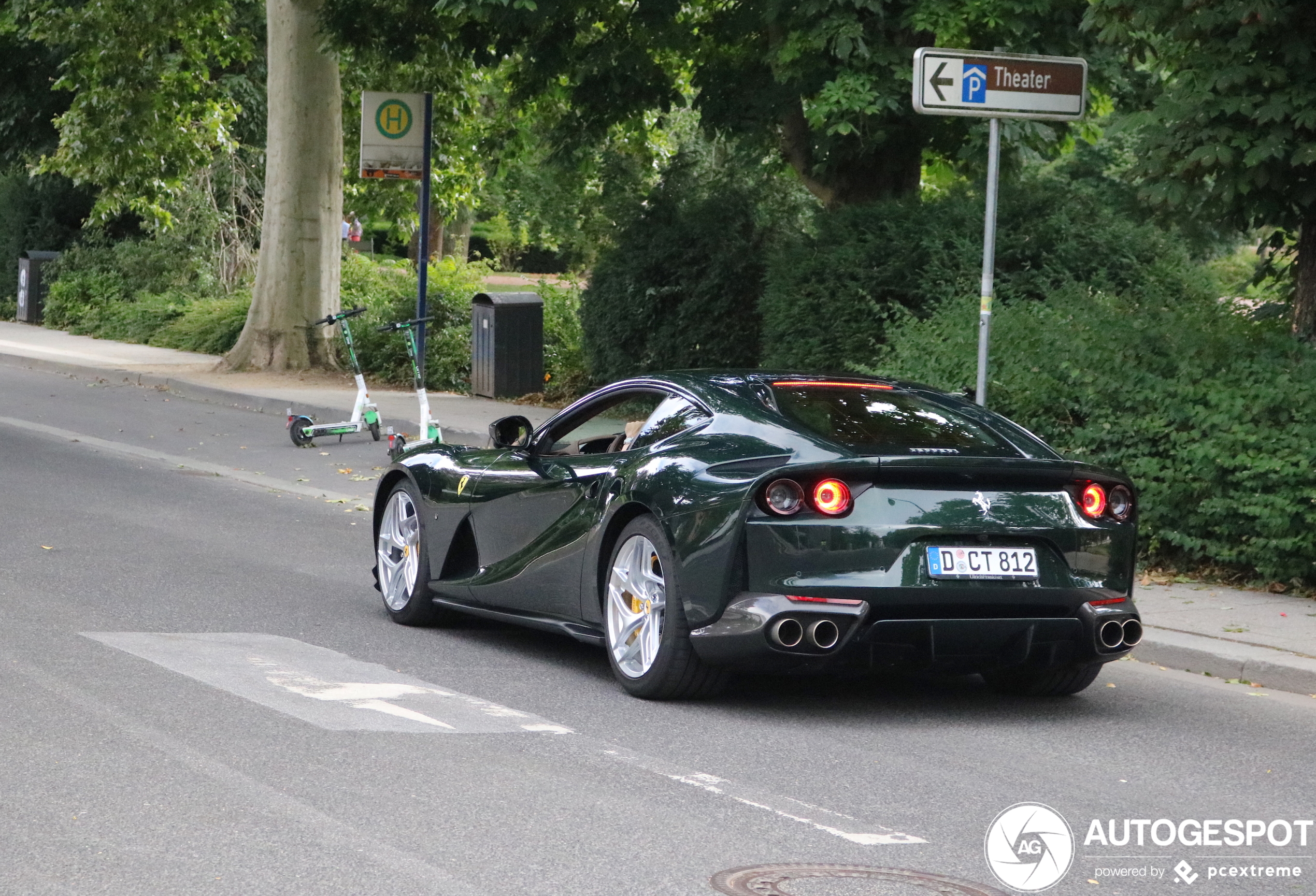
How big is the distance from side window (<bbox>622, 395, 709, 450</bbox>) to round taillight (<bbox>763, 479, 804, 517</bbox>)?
2.29ft

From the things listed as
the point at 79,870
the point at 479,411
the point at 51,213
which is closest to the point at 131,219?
the point at 51,213

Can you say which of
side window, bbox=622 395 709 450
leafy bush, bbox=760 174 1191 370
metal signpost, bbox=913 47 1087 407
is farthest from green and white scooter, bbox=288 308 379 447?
side window, bbox=622 395 709 450

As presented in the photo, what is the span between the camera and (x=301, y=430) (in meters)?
16.9

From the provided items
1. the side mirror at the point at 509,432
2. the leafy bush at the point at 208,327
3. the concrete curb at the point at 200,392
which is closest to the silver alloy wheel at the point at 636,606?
the side mirror at the point at 509,432

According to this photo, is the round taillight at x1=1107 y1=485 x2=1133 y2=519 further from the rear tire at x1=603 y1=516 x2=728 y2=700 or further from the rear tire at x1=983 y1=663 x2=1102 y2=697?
the rear tire at x1=603 y1=516 x2=728 y2=700

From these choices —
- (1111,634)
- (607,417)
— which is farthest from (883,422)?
(607,417)

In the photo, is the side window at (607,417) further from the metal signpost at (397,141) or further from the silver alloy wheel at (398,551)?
the metal signpost at (397,141)

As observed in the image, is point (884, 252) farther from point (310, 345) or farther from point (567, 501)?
point (310, 345)

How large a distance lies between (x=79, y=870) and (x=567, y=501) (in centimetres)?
325

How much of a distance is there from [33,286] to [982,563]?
109 feet

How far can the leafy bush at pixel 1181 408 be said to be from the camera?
364 inches

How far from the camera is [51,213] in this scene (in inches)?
1538

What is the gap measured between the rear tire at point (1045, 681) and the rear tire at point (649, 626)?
1.24 metres

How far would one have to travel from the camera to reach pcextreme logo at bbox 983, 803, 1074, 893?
4.87 m
